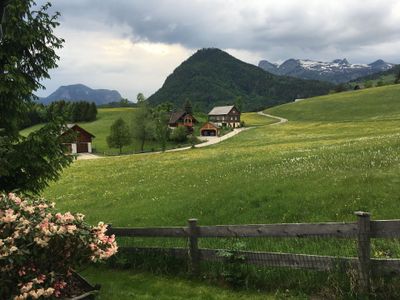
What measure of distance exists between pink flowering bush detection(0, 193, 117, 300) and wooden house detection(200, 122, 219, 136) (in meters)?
129

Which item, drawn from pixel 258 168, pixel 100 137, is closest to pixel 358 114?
pixel 100 137

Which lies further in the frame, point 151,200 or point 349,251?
point 151,200

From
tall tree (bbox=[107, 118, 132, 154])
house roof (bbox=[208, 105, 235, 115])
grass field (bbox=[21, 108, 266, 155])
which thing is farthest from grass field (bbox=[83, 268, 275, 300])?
house roof (bbox=[208, 105, 235, 115])

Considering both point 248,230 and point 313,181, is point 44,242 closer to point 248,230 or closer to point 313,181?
point 248,230

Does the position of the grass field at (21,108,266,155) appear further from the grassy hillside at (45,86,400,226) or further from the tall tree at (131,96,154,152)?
the grassy hillside at (45,86,400,226)

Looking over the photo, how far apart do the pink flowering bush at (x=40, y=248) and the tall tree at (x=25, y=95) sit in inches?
126

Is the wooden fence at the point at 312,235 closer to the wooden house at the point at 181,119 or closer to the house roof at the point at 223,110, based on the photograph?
the wooden house at the point at 181,119

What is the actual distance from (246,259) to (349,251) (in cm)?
234

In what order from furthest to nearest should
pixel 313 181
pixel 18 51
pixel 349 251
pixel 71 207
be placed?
pixel 71 207, pixel 313 181, pixel 18 51, pixel 349 251

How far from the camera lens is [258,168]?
25672 millimetres

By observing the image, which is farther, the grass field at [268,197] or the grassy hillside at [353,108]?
the grassy hillside at [353,108]

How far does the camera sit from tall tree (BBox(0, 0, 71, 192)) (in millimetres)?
11641

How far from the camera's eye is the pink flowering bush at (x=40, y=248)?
24.0 ft

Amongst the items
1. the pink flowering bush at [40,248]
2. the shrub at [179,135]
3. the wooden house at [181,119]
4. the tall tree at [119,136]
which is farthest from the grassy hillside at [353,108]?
the pink flowering bush at [40,248]
